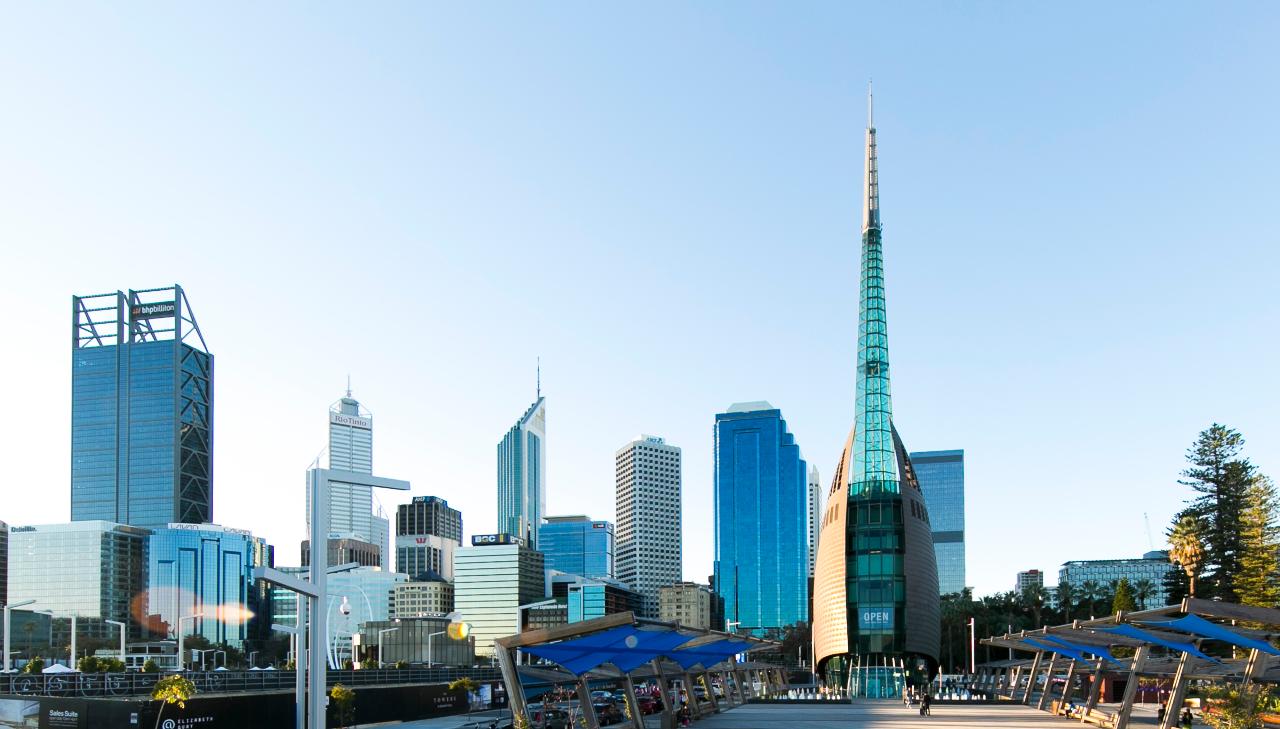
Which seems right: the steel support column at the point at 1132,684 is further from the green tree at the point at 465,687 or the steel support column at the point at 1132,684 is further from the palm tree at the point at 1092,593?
the palm tree at the point at 1092,593

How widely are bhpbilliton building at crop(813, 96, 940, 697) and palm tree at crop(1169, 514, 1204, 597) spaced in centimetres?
1572

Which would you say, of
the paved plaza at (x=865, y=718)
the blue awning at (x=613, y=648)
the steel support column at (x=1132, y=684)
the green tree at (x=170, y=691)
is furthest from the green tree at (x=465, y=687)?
the steel support column at (x=1132, y=684)

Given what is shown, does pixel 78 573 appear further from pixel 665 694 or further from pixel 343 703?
pixel 665 694

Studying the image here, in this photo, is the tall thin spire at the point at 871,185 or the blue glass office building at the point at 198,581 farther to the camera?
the blue glass office building at the point at 198,581

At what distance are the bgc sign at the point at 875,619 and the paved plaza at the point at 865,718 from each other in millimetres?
29467

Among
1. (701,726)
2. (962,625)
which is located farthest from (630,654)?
(962,625)

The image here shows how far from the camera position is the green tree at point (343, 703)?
3997 cm

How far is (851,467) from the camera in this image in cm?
8419

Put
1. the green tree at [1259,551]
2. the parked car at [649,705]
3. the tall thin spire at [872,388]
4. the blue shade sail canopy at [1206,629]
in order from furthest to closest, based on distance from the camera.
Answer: the tall thin spire at [872,388] < the green tree at [1259,551] < the parked car at [649,705] < the blue shade sail canopy at [1206,629]

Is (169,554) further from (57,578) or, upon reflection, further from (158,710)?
(158,710)

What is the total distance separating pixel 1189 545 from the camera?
72.6 meters

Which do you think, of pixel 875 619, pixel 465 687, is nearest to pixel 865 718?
pixel 465 687

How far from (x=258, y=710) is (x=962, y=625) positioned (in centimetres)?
8978

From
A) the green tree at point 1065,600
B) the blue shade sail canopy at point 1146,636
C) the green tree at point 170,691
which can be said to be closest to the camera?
the blue shade sail canopy at point 1146,636
